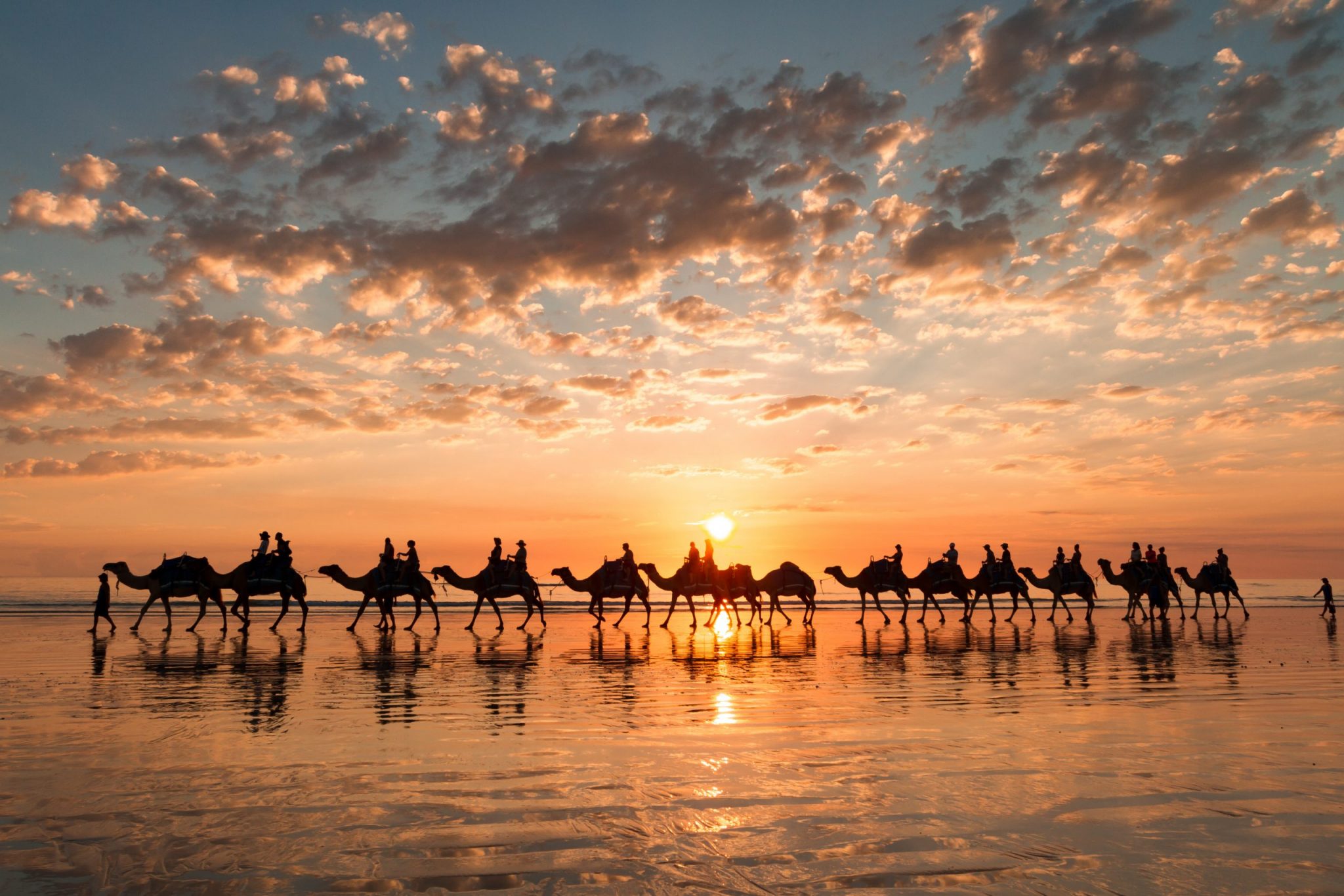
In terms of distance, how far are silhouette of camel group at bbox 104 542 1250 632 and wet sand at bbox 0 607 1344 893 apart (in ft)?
34.4

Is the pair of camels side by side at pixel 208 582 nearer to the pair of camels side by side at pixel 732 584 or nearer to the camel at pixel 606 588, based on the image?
the camel at pixel 606 588

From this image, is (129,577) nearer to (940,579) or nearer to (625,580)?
(625,580)

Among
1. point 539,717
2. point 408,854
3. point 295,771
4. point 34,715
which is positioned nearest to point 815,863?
point 408,854

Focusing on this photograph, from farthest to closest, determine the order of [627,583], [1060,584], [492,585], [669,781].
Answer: [1060,584] → [627,583] → [492,585] → [669,781]

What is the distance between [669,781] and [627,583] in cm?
2094

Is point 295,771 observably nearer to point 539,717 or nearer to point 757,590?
point 539,717

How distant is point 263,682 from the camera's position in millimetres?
12727

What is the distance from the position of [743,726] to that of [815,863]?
4417mm

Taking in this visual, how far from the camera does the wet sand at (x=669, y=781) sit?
187 inches

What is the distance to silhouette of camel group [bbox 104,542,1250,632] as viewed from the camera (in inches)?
974

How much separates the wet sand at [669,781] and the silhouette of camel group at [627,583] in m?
10.5

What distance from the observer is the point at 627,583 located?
27.5 meters

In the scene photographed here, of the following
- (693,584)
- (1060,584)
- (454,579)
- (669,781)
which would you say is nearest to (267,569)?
(454,579)

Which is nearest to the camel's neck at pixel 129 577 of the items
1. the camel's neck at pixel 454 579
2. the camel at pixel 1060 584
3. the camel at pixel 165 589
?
the camel at pixel 165 589
